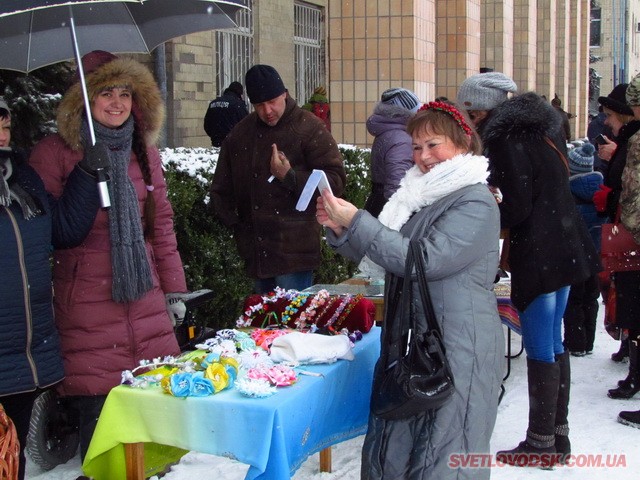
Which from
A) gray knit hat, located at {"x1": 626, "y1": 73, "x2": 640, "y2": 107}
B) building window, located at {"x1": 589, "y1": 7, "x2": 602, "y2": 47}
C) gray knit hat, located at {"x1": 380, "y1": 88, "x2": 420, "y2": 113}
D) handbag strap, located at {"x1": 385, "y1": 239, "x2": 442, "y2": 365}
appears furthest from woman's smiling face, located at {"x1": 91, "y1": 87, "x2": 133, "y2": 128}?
building window, located at {"x1": 589, "y1": 7, "x2": 602, "y2": 47}

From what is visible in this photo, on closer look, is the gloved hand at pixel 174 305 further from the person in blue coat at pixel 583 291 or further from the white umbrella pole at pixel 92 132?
the person in blue coat at pixel 583 291

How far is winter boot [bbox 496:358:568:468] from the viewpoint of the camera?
454 centimetres

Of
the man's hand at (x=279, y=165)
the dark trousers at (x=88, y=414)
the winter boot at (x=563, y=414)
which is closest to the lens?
the dark trousers at (x=88, y=414)

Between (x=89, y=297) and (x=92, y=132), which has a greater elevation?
(x=92, y=132)

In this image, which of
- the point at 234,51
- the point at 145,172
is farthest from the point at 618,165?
the point at 234,51

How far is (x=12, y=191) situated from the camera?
138 inches

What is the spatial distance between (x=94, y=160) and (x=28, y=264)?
509 mm

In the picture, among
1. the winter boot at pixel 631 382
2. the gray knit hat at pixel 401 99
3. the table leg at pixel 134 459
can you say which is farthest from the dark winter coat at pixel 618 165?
the table leg at pixel 134 459

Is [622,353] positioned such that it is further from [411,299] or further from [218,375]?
[218,375]

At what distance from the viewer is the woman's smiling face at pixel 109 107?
3.99 m

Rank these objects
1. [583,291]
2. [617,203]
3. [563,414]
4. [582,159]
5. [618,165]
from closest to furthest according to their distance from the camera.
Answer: [563,414] < [618,165] < [617,203] < [583,291] < [582,159]

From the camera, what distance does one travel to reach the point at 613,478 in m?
4.59

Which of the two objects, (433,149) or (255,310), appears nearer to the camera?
(433,149)

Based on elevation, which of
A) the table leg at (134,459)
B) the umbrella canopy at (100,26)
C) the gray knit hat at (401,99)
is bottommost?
the table leg at (134,459)
